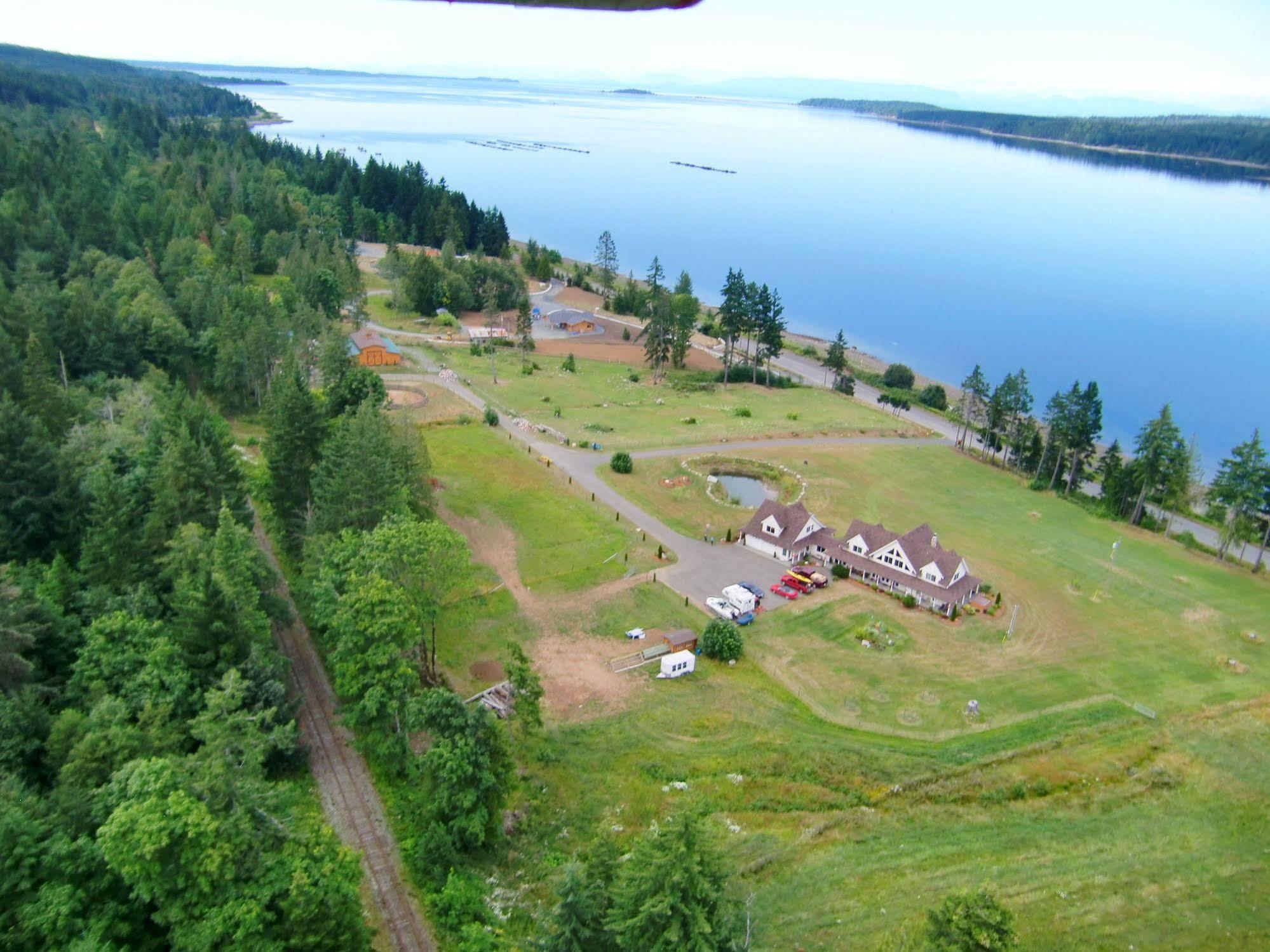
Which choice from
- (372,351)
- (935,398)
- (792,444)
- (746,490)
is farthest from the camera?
(935,398)

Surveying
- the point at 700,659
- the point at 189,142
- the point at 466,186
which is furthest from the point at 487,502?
the point at 466,186

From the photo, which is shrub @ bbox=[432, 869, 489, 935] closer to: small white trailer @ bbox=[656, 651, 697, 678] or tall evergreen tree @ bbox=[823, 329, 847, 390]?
small white trailer @ bbox=[656, 651, 697, 678]

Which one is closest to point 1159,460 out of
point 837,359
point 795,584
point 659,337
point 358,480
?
point 795,584

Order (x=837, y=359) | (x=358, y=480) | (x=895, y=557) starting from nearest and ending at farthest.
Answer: (x=358, y=480) < (x=895, y=557) < (x=837, y=359)

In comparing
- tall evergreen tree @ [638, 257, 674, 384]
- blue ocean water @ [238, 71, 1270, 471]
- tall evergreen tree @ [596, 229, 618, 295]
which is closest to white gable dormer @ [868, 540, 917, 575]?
tall evergreen tree @ [638, 257, 674, 384]

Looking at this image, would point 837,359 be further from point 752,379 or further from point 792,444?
point 792,444

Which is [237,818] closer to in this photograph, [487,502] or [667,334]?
[487,502]

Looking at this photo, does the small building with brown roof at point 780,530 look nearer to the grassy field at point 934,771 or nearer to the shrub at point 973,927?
the grassy field at point 934,771
